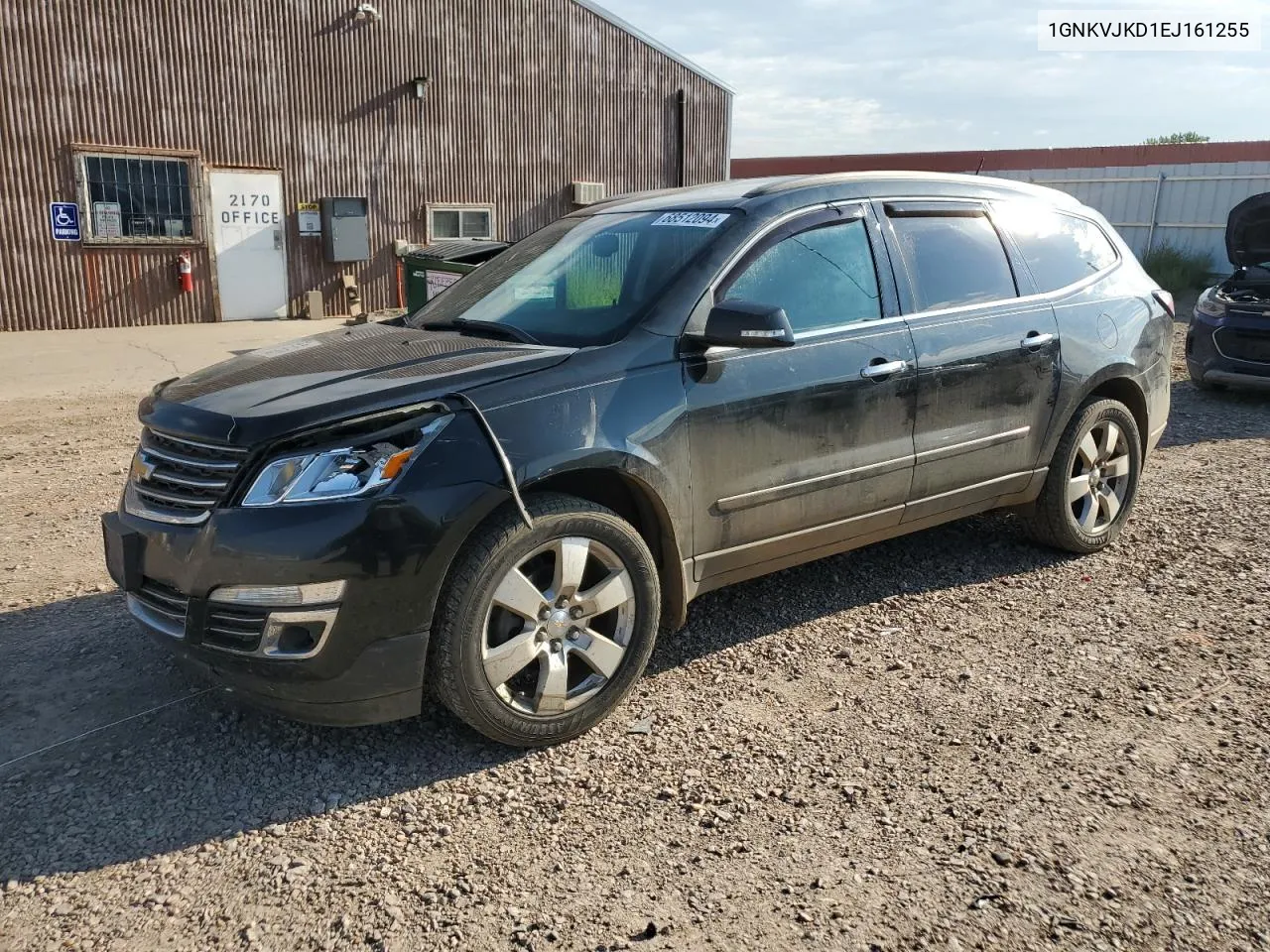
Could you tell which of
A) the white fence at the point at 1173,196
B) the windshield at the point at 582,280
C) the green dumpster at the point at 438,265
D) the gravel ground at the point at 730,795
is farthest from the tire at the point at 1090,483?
the white fence at the point at 1173,196

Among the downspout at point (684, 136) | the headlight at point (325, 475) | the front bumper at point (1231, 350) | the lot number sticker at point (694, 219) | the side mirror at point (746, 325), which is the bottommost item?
the front bumper at point (1231, 350)

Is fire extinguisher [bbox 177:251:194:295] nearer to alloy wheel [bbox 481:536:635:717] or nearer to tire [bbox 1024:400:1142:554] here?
tire [bbox 1024:400:1142:554]

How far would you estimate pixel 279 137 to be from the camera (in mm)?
16344

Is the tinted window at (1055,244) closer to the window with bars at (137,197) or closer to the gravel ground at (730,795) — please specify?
the gravel ground at (730,795)

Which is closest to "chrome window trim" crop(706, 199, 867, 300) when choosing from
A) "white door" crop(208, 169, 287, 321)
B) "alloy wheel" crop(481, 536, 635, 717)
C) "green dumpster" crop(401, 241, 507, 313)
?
"alloy wheel" crop(481, 536, 635, 717)

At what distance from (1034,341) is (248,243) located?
14.7 metres

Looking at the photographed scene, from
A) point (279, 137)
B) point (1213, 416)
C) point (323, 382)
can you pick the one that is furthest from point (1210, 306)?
point (279, 137)

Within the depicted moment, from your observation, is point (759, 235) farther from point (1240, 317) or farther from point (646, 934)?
point (1240, 317)

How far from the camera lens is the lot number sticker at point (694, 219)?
3.91m

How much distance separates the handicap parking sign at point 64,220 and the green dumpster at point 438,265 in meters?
6.77

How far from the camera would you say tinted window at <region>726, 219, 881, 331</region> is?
3859 mm

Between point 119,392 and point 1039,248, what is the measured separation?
29.4ft

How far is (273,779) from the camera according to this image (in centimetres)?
313

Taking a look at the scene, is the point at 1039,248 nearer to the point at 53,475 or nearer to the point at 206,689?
the point at 206,689
